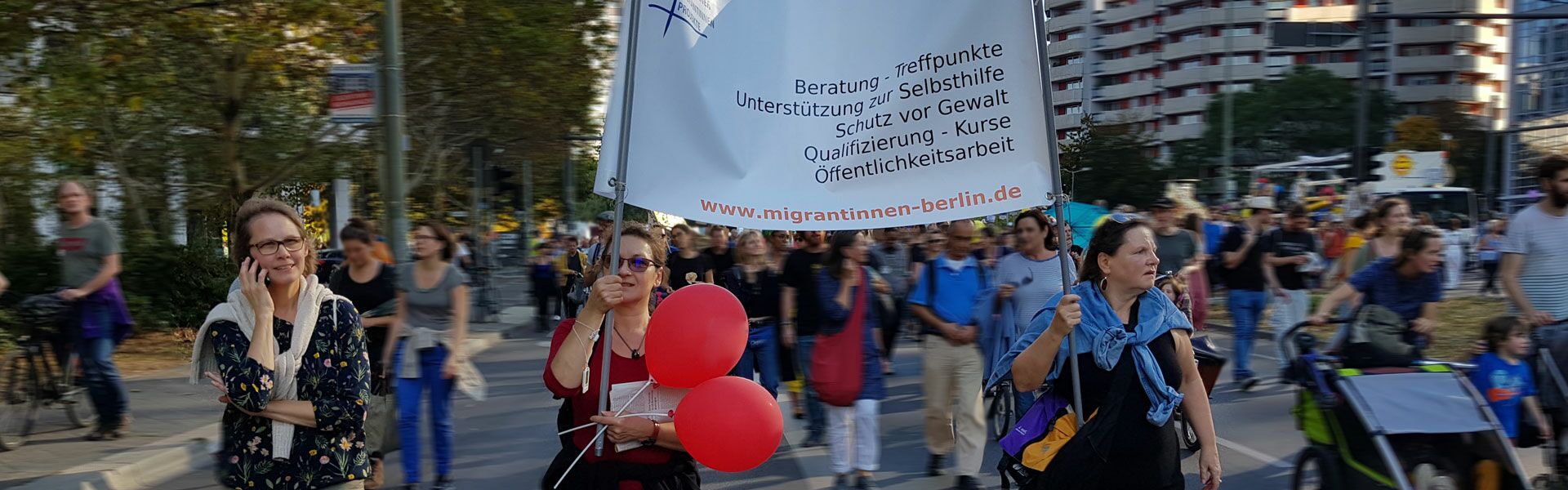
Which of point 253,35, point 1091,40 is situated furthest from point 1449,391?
point 1091,40

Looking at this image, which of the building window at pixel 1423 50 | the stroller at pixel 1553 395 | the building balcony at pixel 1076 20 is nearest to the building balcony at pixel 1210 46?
the building balcony at pixel 1076 20

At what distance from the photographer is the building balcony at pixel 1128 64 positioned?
107m

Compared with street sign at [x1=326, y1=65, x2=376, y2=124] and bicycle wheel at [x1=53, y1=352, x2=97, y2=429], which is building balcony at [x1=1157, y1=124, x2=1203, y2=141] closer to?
street sign at [x1=326, y1=65, x2=376, y2=124]

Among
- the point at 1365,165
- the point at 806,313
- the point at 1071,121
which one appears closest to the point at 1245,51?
the point at 1071,121

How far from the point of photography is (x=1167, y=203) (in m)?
11.1

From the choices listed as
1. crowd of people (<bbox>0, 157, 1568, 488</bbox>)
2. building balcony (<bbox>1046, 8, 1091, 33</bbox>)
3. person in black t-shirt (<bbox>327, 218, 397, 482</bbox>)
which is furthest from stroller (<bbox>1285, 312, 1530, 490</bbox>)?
building balcony (<bbox>1046, 8, 1091, 33</bbox>)

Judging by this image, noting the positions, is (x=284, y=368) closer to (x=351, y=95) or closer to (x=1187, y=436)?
(x=1187, y=436)

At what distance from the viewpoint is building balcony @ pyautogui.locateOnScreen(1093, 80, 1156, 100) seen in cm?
10825

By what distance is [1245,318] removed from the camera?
11.6 m

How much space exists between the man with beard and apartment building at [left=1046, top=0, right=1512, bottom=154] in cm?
7820

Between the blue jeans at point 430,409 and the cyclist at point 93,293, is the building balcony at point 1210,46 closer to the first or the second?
the cyclist at point 93,293

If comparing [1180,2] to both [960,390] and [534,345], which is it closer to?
[534,345]

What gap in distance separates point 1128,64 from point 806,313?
106300mm

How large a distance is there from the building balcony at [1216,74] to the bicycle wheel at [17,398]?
99.6 m
